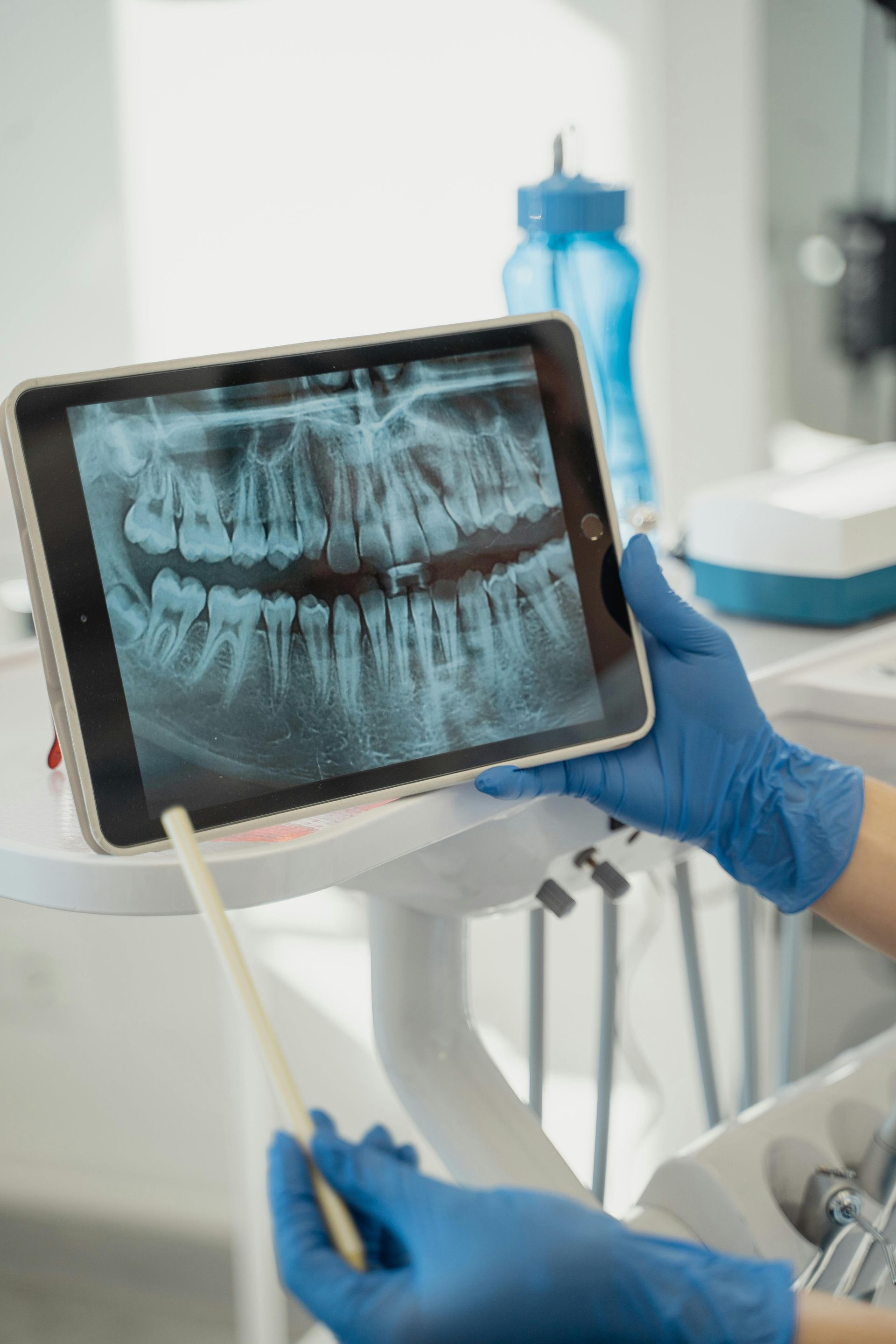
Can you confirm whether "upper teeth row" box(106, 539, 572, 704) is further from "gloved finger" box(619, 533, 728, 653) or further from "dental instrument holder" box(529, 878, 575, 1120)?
"dental instrument holder" box(529, 878, 575, 1120)

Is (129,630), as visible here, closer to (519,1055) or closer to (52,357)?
(52,357)

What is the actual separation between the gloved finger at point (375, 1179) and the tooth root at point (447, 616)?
0.88 feet

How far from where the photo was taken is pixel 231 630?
0.64 meters

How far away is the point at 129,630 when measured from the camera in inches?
24.2

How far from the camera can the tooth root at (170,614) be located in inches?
24.5

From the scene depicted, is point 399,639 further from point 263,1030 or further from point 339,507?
point 263,1030

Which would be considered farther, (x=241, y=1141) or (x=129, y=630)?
(x=241, y=1141)

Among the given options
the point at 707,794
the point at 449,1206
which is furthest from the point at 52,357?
the point at 449,1206

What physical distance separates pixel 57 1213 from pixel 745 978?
856mm

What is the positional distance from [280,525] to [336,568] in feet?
0.13

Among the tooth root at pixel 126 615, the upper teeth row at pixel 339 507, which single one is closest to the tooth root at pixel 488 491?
the upper teeth row at pixel 339 507

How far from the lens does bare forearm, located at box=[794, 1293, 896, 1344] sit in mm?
597

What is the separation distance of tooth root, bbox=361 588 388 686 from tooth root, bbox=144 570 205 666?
0.09 metres

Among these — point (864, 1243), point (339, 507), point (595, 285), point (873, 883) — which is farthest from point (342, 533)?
point (864, 1243)
